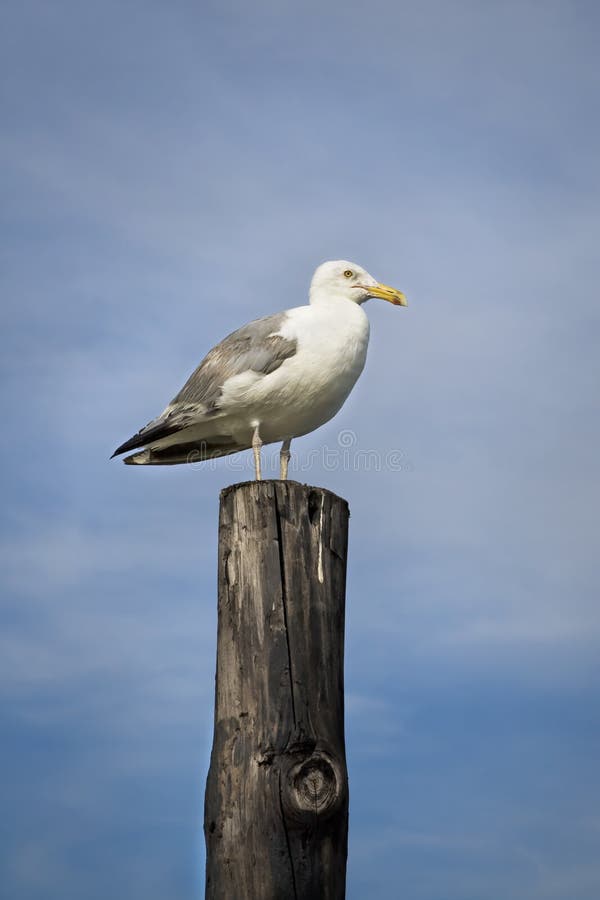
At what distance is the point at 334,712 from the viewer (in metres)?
5.54

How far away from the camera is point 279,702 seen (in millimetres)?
5375

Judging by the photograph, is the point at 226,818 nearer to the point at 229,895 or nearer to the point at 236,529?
the point at 229,895

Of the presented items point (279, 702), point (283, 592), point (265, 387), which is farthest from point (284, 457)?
point (279, 702)

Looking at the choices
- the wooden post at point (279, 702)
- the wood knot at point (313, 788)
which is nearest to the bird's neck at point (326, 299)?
the wooden post at point (279, 702)

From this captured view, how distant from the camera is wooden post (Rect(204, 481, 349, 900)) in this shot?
5148mm

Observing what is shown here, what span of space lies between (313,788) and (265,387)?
10.9 ft

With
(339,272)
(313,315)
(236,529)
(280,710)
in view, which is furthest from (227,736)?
(339,272)

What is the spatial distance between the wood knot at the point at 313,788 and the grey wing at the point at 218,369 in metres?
3.31

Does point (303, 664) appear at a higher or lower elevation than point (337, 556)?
lower

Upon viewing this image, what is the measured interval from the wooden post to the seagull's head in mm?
3076

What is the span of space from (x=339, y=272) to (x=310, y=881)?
5.14 metres

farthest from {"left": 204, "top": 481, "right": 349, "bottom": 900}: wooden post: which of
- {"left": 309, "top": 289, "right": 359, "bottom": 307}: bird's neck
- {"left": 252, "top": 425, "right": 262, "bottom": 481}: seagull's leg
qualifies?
{"left": 309, "top": 289, "right": 359, "bottom": 307}: bird's neck

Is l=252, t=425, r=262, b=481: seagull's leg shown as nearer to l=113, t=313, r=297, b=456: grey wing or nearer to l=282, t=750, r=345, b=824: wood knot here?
l=113, t=313, r=297, b=456: grey wing

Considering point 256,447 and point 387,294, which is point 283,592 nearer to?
point 256,447
